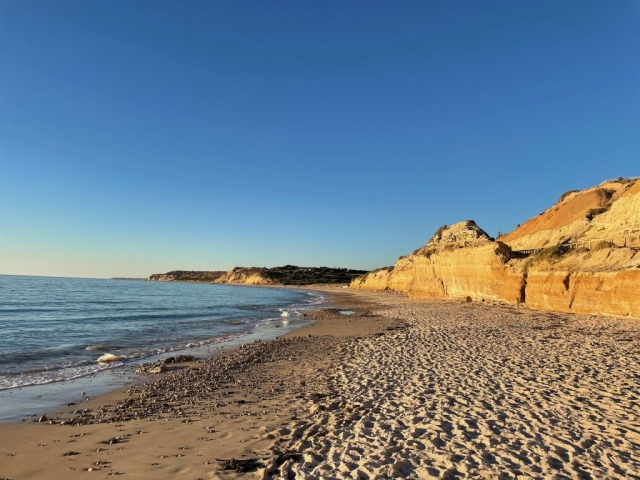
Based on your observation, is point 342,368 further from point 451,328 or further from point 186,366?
point 451,328

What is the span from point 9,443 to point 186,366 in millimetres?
6483

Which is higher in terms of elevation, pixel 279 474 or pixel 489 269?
pixel 489 269

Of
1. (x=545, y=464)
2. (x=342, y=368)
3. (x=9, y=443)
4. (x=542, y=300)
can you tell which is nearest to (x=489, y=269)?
(x=542, y=300)

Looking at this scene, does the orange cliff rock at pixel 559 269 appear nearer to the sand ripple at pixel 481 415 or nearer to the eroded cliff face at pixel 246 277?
the sand ripple at pixel 481 415

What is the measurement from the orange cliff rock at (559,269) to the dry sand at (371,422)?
8024 mm

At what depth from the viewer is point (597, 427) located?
19.4 feet

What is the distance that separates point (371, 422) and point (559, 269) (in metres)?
21.5

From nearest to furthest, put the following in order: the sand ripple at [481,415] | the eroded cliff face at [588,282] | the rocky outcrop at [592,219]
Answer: the sand ripple at [481,415]
the eroded cliff face at [588,282]
the rocky outcrop at [592,219]

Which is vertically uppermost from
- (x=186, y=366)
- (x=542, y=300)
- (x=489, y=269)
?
(x=489, y=269)

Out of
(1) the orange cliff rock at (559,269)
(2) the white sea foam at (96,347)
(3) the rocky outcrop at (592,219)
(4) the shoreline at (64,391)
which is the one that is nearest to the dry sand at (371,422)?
(4) the shoreline at (64,391)

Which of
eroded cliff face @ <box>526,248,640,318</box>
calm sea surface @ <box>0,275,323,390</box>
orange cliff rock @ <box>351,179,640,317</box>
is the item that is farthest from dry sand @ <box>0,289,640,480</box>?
orange cliff rock @ <box>351,179,640,317</box>

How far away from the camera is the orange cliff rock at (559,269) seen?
745 inches

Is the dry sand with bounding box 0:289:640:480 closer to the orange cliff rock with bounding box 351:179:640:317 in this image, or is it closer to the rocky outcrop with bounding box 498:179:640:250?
the orange cliff rock with bounding box 351:179:640:317

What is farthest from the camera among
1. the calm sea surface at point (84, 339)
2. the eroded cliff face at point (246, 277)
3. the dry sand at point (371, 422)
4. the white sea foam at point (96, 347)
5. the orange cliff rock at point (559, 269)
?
the eroded cliff face at point (246, 277)
